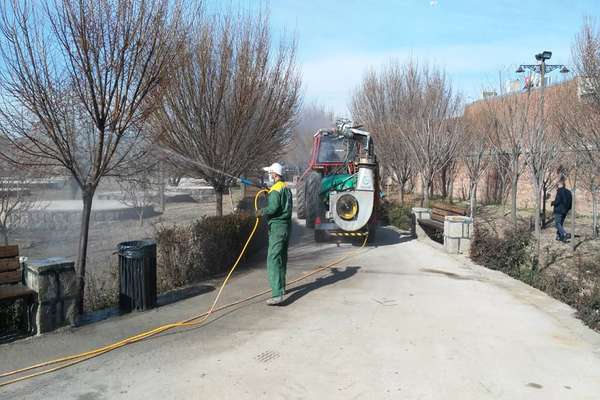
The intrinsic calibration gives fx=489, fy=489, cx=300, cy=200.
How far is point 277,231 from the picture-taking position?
6684 millimetres

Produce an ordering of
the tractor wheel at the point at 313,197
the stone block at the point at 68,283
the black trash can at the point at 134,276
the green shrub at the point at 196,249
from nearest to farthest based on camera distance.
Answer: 1. the stone block at the point at 68,283
2. the black trash can at the point at 134,276
3. the green shrub at the point at 196,249
4. the tractor wheel at the point at 313,197

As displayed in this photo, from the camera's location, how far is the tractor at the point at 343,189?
12195mm

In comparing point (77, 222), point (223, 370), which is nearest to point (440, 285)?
point (223, 370)

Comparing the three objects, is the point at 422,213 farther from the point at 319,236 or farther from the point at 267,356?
the point at 267,356

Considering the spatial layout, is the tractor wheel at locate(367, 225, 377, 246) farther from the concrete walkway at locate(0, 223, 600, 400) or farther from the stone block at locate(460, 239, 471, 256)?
the concrete walkway at locate(0, 223, 600, 400)

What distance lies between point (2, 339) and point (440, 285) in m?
6.19

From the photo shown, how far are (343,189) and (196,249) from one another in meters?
5.25

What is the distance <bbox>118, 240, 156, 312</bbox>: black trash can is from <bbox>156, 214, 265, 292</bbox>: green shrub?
1.32m

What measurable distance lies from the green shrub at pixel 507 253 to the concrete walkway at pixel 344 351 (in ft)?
6.16

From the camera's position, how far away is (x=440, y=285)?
8.09m

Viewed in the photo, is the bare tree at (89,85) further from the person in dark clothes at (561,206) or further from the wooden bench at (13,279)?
the person in dark clothes at (561,206)

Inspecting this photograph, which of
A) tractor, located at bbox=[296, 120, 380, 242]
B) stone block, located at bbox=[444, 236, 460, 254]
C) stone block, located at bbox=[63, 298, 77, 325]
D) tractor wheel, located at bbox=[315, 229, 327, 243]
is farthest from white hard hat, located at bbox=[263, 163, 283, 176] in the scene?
tractor wheel, located at bbox=[315, 229, 327, 243]

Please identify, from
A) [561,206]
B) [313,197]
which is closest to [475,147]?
[561,206]

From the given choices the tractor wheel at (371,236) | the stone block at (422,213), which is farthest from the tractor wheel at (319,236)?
the stone block at (422,213)
